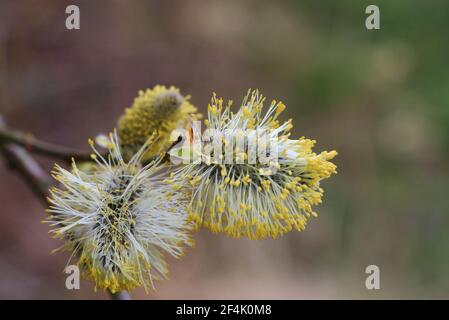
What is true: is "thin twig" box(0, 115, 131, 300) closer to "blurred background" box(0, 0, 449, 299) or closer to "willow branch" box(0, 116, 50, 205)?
"willow branch" box(0, 116, 50, 205)

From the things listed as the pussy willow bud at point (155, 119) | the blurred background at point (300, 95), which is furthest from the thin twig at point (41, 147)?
the blurred background at point (300, 95)

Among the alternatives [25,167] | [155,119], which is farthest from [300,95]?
[155,119]

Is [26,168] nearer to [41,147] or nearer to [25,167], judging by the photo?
[25,167]

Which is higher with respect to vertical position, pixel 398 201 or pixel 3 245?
pixel 398 201

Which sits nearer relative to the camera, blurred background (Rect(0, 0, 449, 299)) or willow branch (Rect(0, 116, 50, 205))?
willow branch (Rect(0, 116, 50, 205))

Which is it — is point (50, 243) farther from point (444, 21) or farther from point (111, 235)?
point (444, 21)

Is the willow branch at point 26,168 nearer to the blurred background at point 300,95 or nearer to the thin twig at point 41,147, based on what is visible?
the thin twig at point 41,147

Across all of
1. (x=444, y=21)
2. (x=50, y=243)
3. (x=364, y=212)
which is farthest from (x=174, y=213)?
(x=444, y=21)

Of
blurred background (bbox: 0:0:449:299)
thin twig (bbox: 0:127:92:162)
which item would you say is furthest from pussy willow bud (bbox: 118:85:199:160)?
blurred background (bbox: 0:0:449:299)
